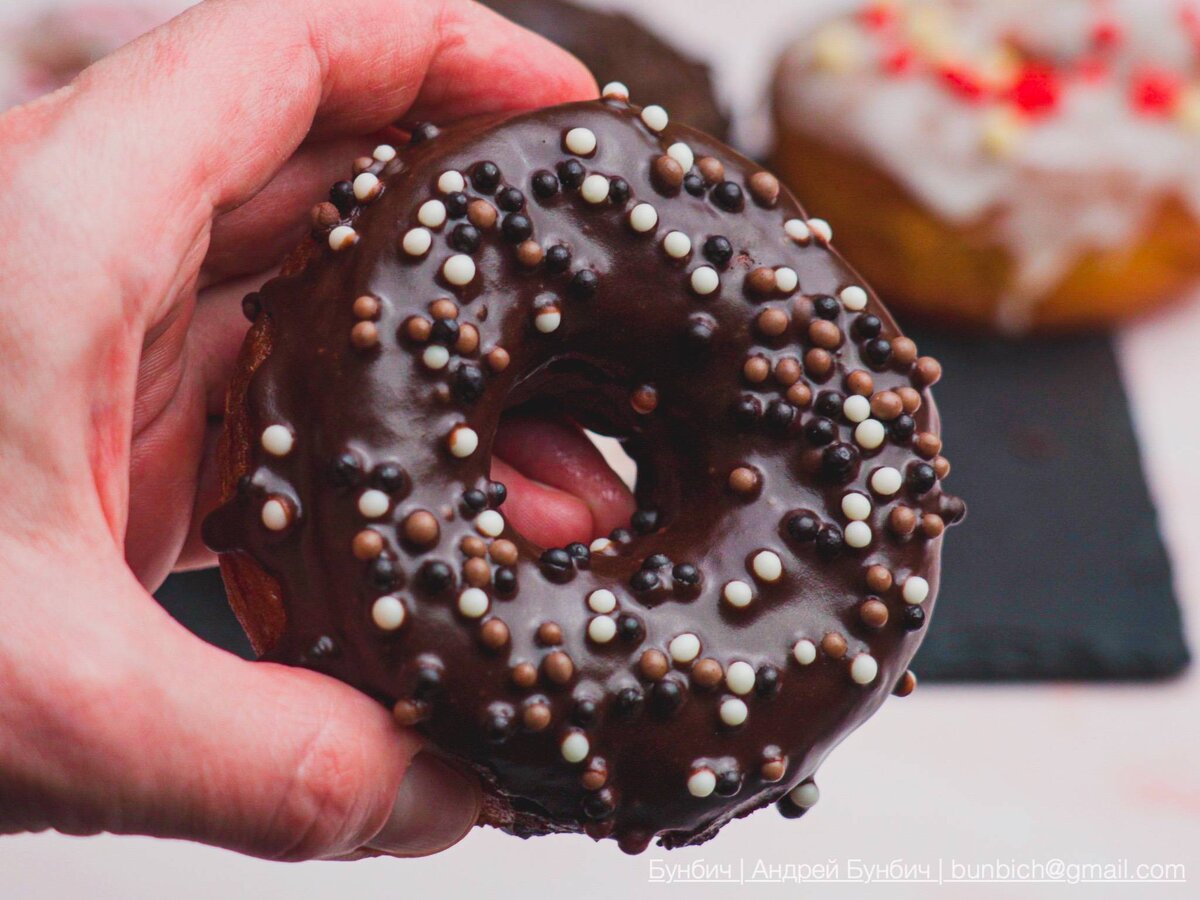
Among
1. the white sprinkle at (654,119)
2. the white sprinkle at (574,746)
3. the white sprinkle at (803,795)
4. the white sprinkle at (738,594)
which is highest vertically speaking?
the white sprinkle at (654,119)

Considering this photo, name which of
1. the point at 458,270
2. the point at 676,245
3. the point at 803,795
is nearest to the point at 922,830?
the point at 803,795

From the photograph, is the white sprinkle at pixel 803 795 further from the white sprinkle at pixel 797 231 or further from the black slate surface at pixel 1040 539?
the black slate surface at pixel 1040 539

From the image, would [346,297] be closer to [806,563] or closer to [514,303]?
[514,303]

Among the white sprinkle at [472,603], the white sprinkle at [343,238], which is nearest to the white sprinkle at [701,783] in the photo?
the white sprinkle at [472,603]

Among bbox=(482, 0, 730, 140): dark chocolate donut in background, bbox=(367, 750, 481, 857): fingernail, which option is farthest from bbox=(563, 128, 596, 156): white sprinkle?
bbox=(482, 0, 730, 140): dark chocolate donut in background

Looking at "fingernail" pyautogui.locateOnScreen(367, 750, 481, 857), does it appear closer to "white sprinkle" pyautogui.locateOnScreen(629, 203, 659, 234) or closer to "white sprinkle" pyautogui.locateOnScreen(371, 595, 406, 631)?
"white sprinkle" pyautogui.locateOnScreen(371, 595, 406, 631)
